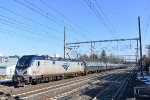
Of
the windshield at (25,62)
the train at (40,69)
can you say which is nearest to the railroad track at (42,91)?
the train at (40,69)

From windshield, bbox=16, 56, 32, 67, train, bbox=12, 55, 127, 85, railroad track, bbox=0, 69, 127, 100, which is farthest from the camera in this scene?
windshield, bbox=16, 56, 32, 67

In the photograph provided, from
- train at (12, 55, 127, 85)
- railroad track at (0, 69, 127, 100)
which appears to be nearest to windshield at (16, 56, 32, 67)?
train at (12, 55, 127, 85)

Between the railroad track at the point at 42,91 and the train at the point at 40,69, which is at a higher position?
the train at the point at 40,69

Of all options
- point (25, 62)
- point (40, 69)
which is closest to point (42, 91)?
point (25, 62)

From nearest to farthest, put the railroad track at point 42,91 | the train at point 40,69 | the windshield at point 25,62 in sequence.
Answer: the railroad track at point 42,91 < the train at point 40,69 < the windshield at point 25,62

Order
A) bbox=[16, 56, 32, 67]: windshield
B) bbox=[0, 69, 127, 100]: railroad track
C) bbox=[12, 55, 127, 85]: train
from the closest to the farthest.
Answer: bbox=[0, 69, 127, 100]: railroad track, bbox=[12, 55, 127, 85]: train, bbox=[16, 56, 32, 67]: windshield

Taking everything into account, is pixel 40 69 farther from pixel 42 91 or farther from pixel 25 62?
pixel 42 91

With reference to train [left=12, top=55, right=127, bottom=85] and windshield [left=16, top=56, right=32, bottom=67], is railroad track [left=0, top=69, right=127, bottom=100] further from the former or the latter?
windshield [left=16, top=56, right=32, bottom=67]

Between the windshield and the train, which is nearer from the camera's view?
the train

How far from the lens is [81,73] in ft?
191

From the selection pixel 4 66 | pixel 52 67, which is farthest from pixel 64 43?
pixel 4 66

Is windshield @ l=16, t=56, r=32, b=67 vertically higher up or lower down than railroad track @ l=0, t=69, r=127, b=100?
higher up

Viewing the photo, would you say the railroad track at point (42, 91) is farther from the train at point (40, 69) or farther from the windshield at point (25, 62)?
the windshield at point (25, 62)

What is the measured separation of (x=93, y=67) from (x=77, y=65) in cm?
1633
